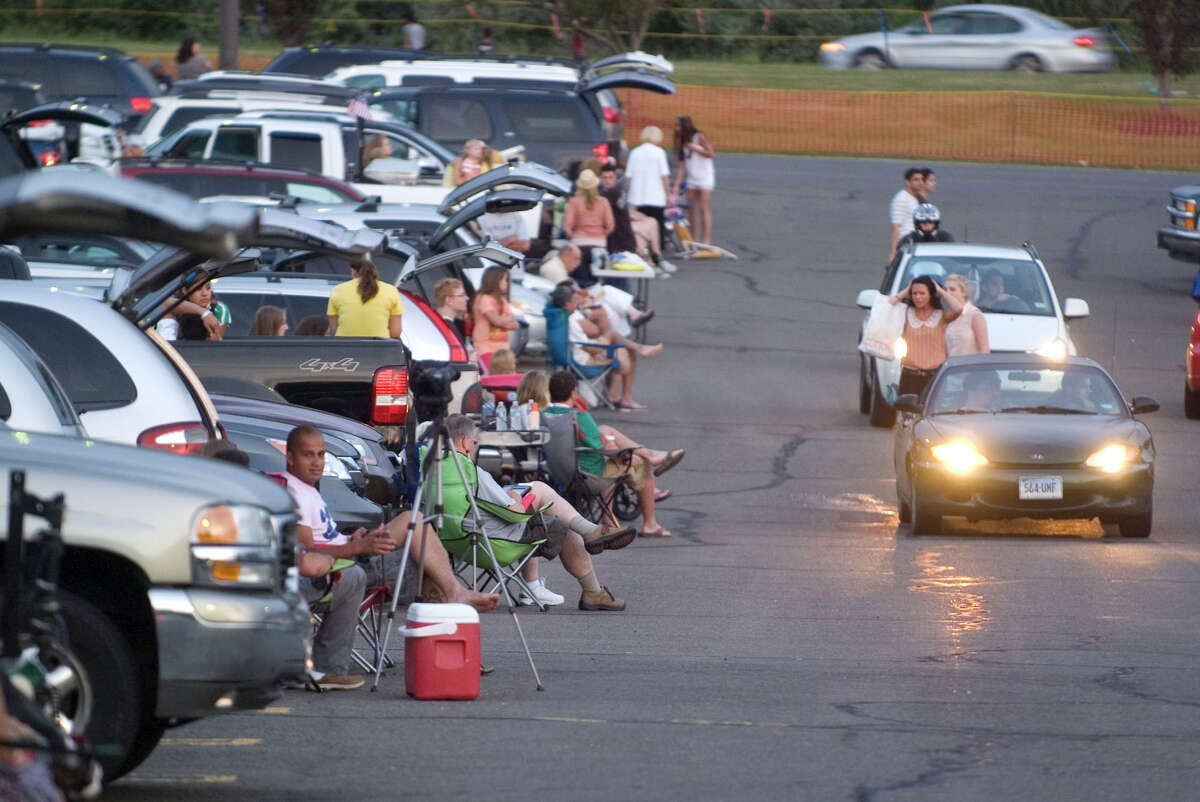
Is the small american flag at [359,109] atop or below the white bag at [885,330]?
atop

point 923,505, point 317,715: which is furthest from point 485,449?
point 317,715

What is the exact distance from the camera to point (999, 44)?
161ft

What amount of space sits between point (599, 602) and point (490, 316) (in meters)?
6.64

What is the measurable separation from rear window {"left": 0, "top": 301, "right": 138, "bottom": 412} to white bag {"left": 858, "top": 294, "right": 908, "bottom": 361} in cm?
1060

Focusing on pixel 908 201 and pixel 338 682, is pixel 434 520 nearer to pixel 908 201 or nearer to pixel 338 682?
pixel 338 682

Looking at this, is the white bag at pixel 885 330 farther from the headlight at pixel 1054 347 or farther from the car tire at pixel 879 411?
the headlight at pixel 1054 347

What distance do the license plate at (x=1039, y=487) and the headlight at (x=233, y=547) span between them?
340 inches

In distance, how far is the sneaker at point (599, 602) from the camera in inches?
462

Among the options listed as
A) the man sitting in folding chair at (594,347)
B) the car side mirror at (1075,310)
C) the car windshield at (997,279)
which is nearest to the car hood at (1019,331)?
the car windshield at (997,279)

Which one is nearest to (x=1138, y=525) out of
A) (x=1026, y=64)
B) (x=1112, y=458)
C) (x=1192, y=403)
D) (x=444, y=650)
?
(x=1112, y=458)

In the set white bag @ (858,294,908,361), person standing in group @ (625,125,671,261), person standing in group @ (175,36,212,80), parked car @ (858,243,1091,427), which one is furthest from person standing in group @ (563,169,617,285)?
person standing in group @ (175,36,212,80)

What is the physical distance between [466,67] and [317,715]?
2322cm

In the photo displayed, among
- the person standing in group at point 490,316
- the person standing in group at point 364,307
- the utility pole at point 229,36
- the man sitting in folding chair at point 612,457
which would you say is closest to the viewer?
the man sitting in folding chair at point 612,457

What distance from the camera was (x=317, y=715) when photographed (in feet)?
29.1
